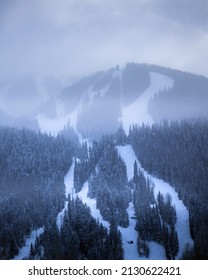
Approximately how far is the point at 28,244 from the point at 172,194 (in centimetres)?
5296

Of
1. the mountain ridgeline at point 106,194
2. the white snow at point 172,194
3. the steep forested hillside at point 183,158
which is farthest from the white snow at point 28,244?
the steep forested hillside at point 183,158

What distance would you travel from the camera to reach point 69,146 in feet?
622

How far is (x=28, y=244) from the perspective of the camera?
353 feet

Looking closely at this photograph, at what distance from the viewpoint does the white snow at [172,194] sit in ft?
346

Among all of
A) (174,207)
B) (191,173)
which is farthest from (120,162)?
(174,207)

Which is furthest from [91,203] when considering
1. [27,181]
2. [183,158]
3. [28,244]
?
[183,158]

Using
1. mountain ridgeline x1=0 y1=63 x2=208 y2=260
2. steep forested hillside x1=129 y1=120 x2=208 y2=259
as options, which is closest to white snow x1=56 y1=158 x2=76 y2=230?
mountain ridgeline x1=0 y1=63 x2=208 y2=260

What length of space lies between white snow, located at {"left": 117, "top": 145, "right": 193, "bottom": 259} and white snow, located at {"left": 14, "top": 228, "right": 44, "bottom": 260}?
3315 centimetres

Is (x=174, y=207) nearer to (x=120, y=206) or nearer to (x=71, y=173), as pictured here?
(x=120, y=206)

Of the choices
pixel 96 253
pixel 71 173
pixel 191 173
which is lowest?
pixel 96 253

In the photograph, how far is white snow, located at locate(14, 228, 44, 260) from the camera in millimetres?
97500

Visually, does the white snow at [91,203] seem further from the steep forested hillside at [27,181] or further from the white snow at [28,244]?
the white snow at [28,244]

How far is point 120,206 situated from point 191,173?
30366 mm

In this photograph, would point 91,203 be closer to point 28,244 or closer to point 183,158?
point 28,244
